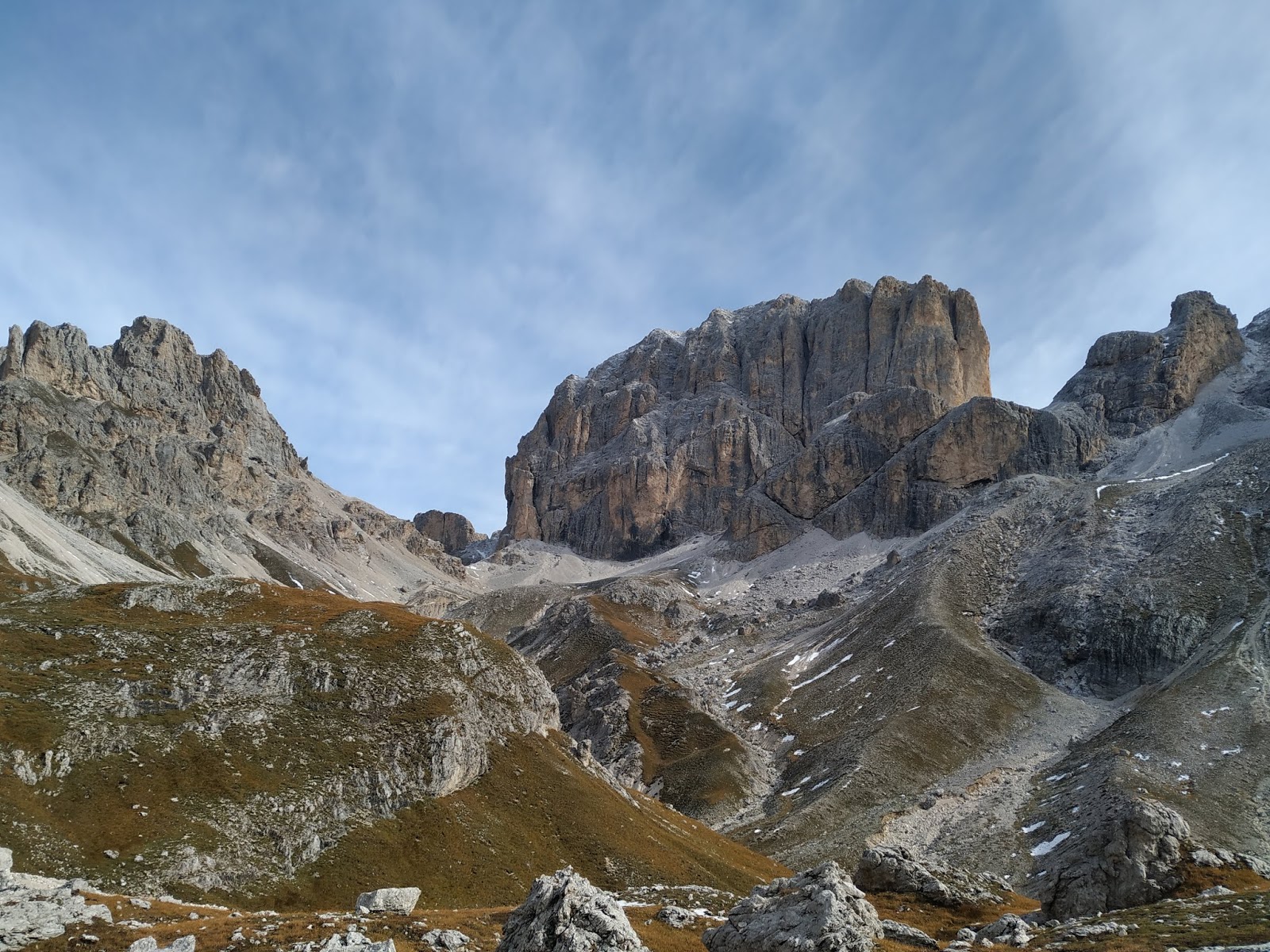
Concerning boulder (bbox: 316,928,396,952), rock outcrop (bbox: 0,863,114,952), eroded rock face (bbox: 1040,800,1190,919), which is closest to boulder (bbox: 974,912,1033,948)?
eroded rock face (bbox: 1040,800,1190,919)

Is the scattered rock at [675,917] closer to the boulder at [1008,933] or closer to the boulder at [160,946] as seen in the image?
the boulder at [1008,933]

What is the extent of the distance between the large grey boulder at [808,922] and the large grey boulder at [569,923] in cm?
637

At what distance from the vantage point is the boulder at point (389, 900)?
3809 centimetres

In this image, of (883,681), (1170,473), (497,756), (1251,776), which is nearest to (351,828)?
(497,756)

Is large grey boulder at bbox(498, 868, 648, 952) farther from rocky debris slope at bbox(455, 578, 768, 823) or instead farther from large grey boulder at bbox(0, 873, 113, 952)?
rocky debris slope at bbox(455, 578, 768, 823)

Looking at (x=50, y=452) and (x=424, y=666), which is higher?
(x=50, y=452)

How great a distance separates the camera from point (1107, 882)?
47.8m

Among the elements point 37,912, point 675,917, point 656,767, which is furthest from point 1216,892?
point 656,767

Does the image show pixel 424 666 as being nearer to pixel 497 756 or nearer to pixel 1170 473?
pixel 497 756

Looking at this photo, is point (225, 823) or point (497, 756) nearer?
point (225, 823)

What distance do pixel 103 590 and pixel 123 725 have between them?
2319 cm

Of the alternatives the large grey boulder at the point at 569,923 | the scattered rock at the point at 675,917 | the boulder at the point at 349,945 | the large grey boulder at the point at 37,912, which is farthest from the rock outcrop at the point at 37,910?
the scattered rock at the point at 675,917

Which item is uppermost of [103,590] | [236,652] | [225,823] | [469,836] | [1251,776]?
[103,590]

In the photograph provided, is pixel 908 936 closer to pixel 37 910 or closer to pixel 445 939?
pixel 445 939
